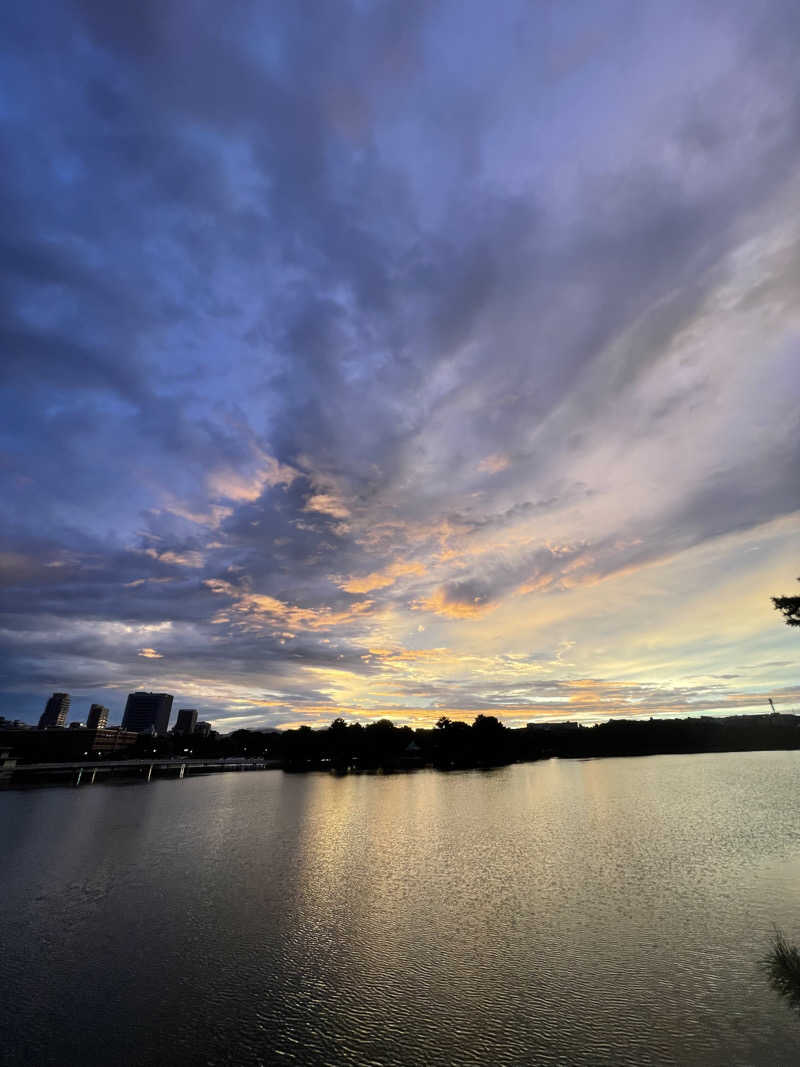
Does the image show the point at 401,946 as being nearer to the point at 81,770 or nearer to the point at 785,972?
the point at 785,972

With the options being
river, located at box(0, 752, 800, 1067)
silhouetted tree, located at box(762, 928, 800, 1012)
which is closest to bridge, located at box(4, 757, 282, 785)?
river, located at box(0, 752, 800, 1067)

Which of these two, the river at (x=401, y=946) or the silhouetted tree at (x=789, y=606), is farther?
the silhouetted tree at (x=789, y=606)

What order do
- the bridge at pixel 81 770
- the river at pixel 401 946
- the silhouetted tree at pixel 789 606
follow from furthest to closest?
the bridge at pixel 81 770
the silhouetted tree at pixel 789 606
the river at pixel 401 946

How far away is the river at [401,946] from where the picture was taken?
16.4 meters

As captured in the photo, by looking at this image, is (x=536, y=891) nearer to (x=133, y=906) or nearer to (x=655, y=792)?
(x=133, y=906)

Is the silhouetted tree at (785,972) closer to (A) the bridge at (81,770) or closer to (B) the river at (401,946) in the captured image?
(B) the river at (401,946)

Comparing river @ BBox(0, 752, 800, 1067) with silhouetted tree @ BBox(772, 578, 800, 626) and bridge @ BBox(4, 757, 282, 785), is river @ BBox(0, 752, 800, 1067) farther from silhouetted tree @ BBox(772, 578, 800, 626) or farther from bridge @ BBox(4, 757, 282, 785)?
bridge @ BBox(4, 757, 282, 785)

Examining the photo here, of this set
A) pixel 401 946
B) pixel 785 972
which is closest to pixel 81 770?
pixel 401 946

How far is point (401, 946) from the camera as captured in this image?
24.1m

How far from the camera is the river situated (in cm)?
1638

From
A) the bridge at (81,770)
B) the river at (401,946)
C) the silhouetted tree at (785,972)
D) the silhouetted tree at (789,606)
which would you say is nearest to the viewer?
the river at (401,946)

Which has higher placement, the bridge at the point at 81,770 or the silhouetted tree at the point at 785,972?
the bridge at the point at 81,770

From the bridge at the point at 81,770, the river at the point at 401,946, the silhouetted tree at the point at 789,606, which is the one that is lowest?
the river at the point at 401,946

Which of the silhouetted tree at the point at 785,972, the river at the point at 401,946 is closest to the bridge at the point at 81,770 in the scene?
the river at the point at 401,946
